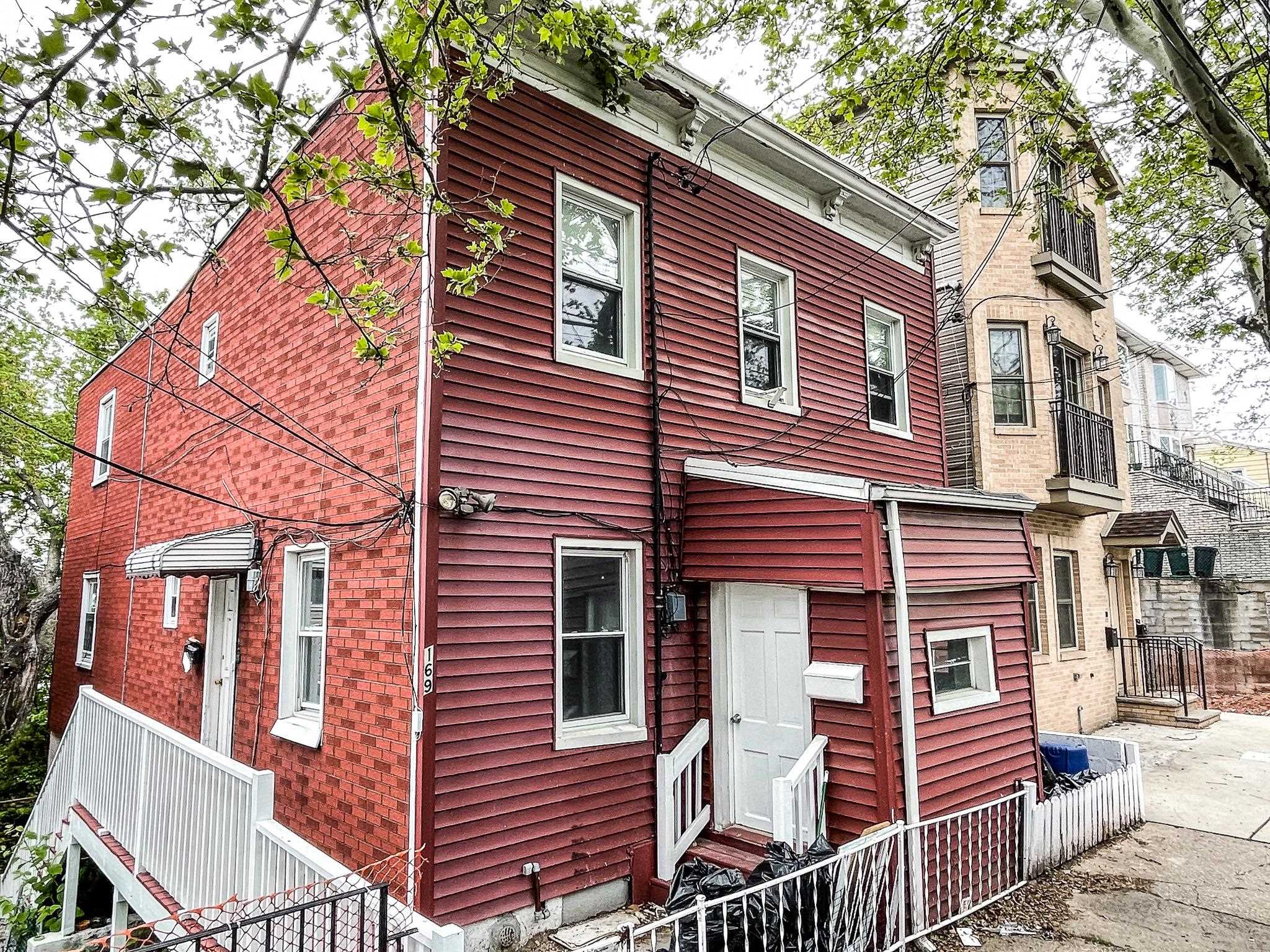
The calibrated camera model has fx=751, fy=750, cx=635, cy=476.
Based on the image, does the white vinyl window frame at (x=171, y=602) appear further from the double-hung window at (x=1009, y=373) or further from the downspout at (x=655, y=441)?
the double-hung window at (x=1009, y=373)

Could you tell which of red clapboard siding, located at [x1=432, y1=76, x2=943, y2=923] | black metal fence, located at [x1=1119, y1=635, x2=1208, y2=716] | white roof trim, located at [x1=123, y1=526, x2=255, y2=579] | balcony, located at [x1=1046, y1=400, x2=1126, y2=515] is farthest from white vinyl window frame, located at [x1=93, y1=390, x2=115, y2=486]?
black metal fence, located at [x1=1119, y1=635, x2=1208, y2=716]

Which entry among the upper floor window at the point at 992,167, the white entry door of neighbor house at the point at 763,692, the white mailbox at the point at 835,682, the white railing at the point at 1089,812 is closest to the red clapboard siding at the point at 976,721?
the white railing at the point at 1089,812

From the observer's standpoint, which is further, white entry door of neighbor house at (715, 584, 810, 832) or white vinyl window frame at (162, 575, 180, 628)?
white vinyl window frame at (162, 575, 180, 628)

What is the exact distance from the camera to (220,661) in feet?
28.3

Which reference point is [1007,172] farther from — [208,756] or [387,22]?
[208,756]

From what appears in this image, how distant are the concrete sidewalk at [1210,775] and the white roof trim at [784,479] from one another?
19.6 feet

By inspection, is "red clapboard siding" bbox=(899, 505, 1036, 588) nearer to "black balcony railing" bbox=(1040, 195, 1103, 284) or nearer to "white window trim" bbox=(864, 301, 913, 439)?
"white window trim" bbox=(864, 301, 913, 439)

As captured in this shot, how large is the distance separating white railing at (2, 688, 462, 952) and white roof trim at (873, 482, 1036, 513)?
164 inches

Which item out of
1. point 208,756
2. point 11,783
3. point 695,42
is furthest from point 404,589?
point 11,783

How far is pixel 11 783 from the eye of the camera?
15508mm

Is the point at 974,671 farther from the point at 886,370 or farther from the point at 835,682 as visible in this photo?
the point at 886,370

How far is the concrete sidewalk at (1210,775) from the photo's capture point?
837cm

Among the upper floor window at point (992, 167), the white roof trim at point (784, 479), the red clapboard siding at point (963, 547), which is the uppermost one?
the upper floor window at point (992, 167)

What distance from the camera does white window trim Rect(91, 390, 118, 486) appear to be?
1370 centimetres
